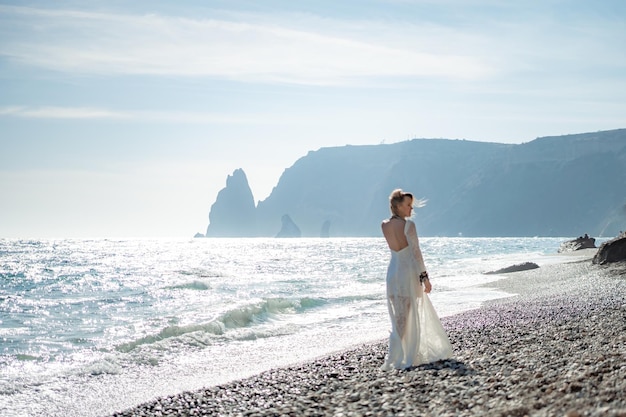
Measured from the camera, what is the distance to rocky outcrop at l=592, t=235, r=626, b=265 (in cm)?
3097

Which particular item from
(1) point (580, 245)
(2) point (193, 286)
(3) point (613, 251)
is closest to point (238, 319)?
(2) point (193, 286)

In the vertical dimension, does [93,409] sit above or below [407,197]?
below

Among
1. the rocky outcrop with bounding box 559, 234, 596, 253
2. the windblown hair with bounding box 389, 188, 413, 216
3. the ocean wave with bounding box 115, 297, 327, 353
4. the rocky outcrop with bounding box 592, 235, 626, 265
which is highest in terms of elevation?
the windblown hair with bounding box 389, 188, 413, 216

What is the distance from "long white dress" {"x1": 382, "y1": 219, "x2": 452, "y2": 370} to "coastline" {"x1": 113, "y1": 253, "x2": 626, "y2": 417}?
1.14 ft

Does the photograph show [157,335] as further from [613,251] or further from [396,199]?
[613,251]

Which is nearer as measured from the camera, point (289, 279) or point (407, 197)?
point (407, 197)

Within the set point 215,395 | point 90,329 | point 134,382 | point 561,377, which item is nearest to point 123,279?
point 90,329

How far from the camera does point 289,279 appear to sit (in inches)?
1839

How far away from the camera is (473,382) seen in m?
7.67

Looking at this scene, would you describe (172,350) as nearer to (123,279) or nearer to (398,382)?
(398,382)

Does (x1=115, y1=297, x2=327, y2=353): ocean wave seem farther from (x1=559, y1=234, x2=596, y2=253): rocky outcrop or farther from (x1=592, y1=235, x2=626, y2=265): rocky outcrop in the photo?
(x1=559, y1=234, x2=596, y2=253): rocky outcrop

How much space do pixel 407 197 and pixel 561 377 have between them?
3676 millimetres

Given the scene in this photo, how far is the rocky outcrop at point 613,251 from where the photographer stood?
30969 millimetres

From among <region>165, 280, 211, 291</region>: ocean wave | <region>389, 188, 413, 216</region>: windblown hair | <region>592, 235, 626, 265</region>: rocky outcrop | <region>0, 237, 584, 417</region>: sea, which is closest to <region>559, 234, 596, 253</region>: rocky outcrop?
<region>0, 237, 584, 417</region>: sea
